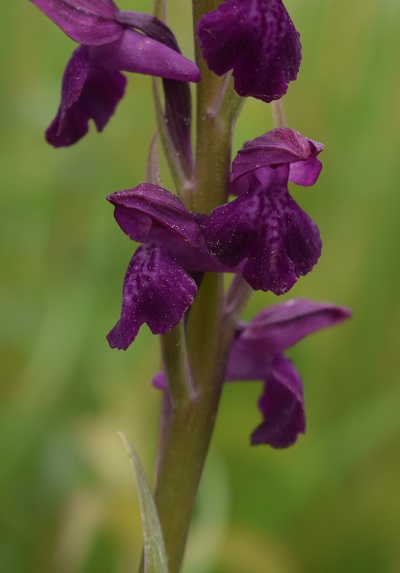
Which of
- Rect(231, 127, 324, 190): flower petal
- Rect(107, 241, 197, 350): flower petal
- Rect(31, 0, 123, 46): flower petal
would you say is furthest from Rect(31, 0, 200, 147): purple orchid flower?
Rect(107, 241, 197, 350): flower petal

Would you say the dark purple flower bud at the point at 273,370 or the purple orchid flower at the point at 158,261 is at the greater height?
the purple orchid flower at the point at 158,261

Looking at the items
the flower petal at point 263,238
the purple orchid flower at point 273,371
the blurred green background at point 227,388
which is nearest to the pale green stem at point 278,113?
the flower petal at point 263,238

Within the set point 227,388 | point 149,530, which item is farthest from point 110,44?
point 227,388

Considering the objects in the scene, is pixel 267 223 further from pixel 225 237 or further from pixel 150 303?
pixel 150 303

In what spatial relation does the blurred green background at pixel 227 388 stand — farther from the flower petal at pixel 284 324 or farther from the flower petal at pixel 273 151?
the flower petal at pixel 273 151

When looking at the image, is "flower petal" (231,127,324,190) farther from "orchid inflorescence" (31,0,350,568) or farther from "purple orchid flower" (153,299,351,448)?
"purple orchid flower" (153,299,351,448)

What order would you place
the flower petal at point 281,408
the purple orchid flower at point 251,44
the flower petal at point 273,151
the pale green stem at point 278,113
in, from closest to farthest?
the purple orchid flower at point 251,44
the flower petal at point 273,151
the pale green stem at point 278,113
the flower petal at point 281,408

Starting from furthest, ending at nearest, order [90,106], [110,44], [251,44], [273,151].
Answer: [90,106] → [110,44] → [273,151] → [251,44]
